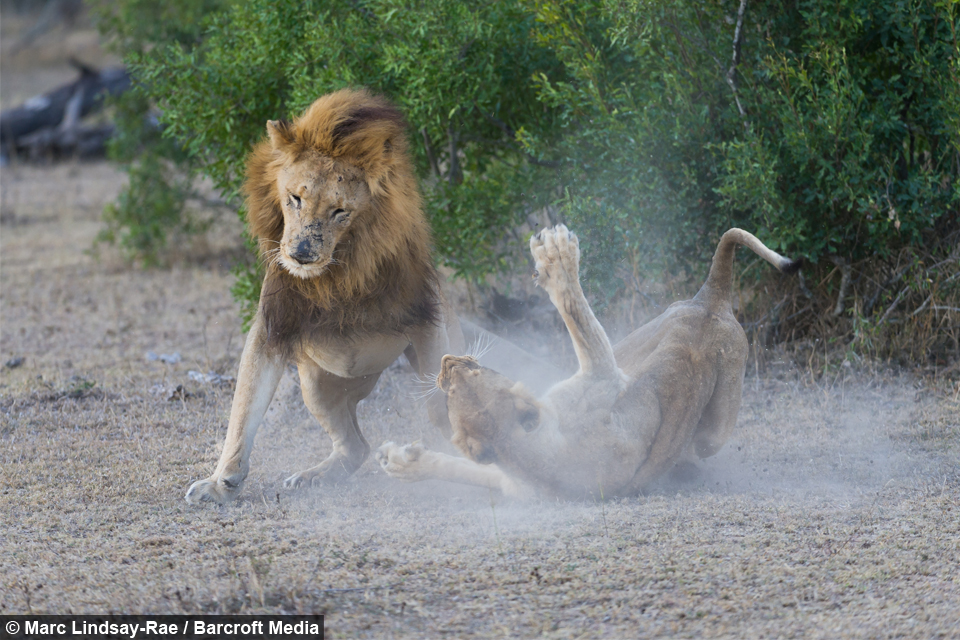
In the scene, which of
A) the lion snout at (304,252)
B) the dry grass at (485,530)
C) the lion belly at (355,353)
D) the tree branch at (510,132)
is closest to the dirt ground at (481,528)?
the dry grass at (485,530)

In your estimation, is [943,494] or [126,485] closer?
[943,494]

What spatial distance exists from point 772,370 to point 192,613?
170 inches

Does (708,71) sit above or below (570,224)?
above

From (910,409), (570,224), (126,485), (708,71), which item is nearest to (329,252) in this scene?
(126,485)

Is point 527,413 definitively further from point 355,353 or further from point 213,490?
point 213,490

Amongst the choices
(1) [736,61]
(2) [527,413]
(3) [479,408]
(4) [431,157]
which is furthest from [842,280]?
(3) [479,408]

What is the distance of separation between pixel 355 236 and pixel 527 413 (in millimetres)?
1046

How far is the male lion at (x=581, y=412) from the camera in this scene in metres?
3.99

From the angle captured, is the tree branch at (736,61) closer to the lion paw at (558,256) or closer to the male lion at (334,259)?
the male lion at (334,259)

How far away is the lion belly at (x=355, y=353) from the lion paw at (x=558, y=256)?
0.87m

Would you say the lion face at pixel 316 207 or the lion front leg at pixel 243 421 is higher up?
the lion face at pixel 316 207

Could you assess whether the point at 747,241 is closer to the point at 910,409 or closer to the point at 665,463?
the point at 665,463

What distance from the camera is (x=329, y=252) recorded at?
13.9 feet

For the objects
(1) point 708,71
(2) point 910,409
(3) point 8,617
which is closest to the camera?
(3) point 8,617
